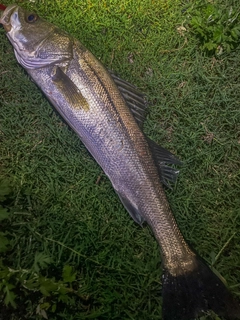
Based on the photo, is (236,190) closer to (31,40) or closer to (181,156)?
(181,156)

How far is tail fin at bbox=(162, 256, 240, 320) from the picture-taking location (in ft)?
10.1

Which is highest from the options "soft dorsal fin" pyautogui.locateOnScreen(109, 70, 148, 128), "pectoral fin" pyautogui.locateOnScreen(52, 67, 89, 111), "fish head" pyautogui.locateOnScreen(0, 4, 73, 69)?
"fish head" pyautogui.locateOnScreen(0, 4, 73, 69)

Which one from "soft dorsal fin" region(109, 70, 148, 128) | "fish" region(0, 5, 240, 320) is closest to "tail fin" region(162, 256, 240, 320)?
"fish" region(0, 5, 240, 320)

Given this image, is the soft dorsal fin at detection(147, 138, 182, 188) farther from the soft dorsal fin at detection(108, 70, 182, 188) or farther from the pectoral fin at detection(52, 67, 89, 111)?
the pectoral fin at detection(52, 67, 89, 111)

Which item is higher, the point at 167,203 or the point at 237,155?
the point at 167,203

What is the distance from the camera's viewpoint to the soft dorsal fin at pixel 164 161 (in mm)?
3354

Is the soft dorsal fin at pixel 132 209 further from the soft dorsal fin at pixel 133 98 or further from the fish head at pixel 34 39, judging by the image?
the fish head at pixel 34 39

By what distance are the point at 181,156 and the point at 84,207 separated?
1097mm

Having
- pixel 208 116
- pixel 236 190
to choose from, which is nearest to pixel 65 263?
pixel 236 190

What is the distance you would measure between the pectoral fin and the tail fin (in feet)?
5.61

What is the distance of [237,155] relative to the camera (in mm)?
3615

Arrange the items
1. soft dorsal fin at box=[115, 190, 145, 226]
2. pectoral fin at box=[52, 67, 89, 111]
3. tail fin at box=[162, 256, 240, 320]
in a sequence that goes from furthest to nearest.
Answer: soft dorsal fin at box=[115, 190, 145, 226] < pectoral fin at box=[52, 67, 89, 111] < tail fin at box=[162, 256, 240, 320]

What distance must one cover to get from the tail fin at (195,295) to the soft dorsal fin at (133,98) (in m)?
1.42

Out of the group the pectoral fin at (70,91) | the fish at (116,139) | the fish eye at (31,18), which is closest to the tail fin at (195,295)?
the fish at (116,139)
